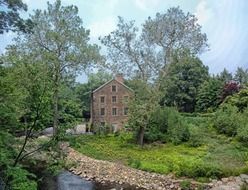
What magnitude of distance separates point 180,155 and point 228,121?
10144 mm

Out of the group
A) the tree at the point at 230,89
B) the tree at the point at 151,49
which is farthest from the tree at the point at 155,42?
the tree at the point at 230,89

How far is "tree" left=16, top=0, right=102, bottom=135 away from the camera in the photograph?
34.0 m

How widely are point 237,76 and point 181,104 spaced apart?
1306 cm

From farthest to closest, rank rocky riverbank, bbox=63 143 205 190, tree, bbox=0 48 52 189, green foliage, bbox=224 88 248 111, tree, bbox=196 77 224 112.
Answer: tree, bbox=196 77 224 112 → green foliage, bbox=224 88 248 111 → rocky riverbank, bbox=63 143 205 190 → tree, bbox=0 48 52 189

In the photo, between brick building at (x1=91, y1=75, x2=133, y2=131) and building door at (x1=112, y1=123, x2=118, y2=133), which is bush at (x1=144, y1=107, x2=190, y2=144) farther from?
brick building at (x1=91, y1=75, x2=133, y2=131)

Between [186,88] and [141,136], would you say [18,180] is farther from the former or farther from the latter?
[186,88]

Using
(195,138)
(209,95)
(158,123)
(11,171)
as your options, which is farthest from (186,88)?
(11,171)

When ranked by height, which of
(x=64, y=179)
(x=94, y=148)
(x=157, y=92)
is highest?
(x=157, y=92)

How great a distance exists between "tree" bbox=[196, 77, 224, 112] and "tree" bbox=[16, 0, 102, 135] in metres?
23.4

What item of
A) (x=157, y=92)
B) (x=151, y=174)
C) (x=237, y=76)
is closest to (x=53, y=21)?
(x=157, y=92)

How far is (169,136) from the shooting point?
33.2m

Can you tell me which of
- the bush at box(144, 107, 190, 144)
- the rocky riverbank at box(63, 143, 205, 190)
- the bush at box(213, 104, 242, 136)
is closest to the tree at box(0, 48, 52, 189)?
the rocky riverbank at box(63, 143, 205, 190)

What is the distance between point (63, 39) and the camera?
112ft

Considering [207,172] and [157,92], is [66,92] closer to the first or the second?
[207,172]
